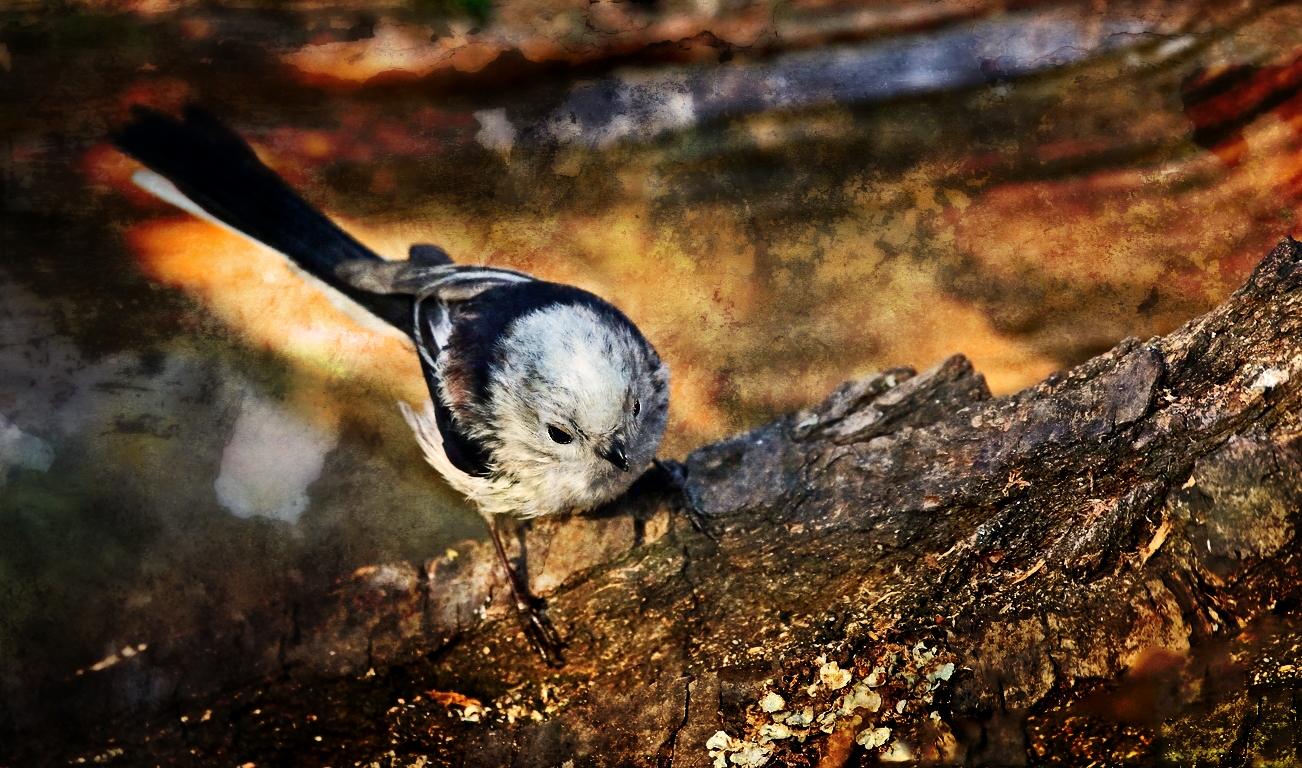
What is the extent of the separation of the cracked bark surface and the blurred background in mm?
135

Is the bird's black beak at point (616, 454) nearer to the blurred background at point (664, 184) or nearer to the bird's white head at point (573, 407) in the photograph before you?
the bird's white head at point (573, 407)

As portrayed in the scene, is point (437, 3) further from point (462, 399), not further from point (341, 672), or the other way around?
point (341, 672)

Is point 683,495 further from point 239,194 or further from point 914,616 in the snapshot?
point 239,194

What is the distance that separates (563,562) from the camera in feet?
5.04

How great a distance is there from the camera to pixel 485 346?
1528 mm

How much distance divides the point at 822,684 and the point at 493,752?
59cm

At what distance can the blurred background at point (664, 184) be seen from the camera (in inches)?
59.6

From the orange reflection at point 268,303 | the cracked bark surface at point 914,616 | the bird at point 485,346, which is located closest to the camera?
the cracked bark surface at point 914,616

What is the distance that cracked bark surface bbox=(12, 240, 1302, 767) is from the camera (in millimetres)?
1318

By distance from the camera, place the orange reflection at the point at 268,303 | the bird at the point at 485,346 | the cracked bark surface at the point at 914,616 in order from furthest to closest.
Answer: the orange reflection at the point at 268,303 → the bird at the point at 485,346 → the cracked bark surface at the point at 914,616

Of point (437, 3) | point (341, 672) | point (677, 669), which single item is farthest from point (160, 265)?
point (677, 669)

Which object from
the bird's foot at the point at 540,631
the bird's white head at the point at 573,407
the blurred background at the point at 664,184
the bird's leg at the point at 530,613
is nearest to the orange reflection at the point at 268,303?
the blurred background at the point at 664,184

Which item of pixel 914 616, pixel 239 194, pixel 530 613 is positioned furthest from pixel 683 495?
pixel 239 194

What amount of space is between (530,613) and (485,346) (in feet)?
1.66
